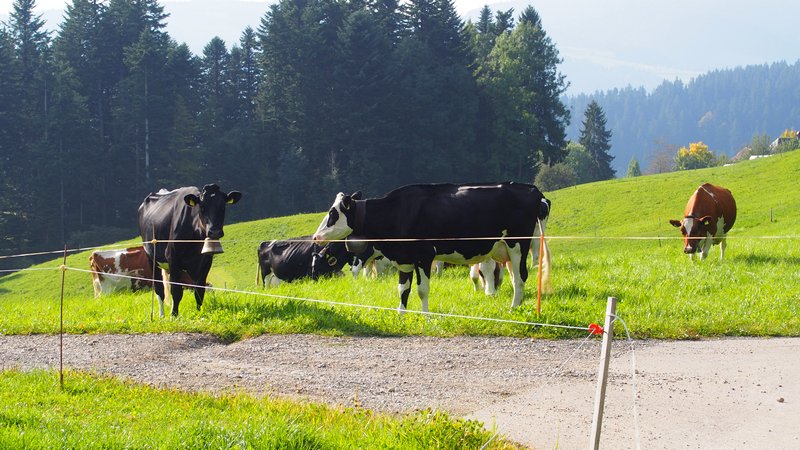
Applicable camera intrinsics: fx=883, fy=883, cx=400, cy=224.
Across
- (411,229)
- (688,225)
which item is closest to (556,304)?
(411,229)

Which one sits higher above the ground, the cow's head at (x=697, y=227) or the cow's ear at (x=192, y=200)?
the cow's ear at (x=192, y=200)

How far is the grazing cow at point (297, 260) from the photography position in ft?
78.1

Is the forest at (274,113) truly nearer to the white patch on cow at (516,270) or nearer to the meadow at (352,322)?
the meadow at (352,322)

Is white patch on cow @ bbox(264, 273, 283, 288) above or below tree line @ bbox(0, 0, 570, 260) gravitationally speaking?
below

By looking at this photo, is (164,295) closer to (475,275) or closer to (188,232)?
(188,232)

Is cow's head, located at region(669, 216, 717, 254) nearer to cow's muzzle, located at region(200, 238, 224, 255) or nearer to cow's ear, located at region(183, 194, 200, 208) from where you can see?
cow's muzzle, located at region(200, 238, 224, 255)

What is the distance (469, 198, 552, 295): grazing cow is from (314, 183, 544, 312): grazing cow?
1.15 ft

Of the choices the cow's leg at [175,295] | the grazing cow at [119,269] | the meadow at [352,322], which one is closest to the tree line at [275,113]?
the grazing cow at [119,269]

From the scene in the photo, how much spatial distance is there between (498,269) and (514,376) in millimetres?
7119

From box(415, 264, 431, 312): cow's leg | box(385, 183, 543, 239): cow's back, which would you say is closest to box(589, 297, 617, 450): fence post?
box(415, 264, 431, 312): cow's leg

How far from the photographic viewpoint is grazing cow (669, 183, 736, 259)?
73.8 feet

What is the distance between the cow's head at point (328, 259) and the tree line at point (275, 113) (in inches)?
2073

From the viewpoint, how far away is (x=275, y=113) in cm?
8706

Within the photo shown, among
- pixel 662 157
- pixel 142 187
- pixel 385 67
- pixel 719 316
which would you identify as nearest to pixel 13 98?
pixel 142 187
